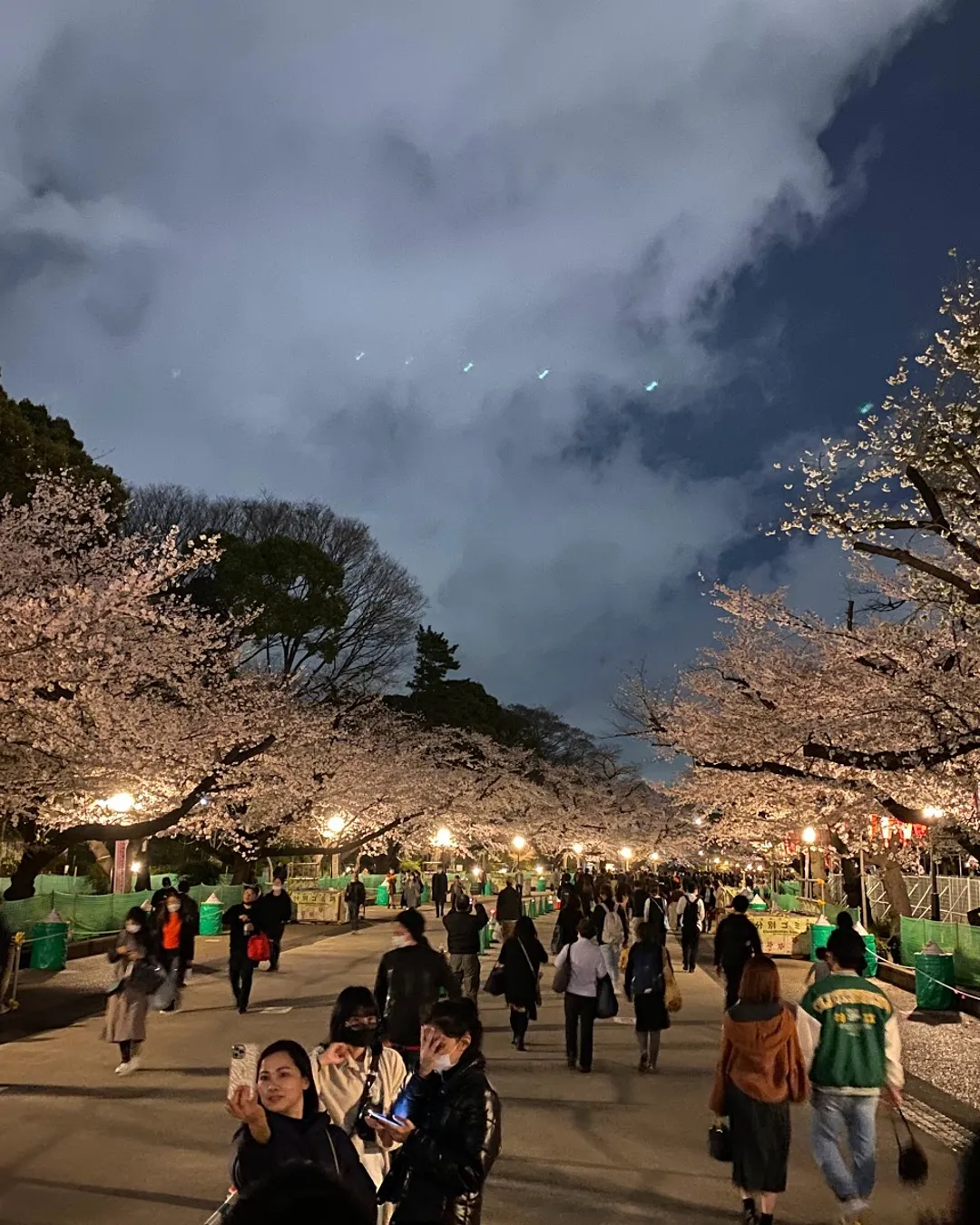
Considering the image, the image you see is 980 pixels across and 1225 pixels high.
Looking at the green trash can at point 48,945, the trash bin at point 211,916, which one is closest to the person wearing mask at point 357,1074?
the green trash can at point 48,945

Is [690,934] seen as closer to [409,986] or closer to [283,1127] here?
[409,986]

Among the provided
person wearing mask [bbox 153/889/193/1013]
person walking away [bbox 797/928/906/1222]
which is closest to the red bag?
person wearing mask [bbox 153/889/193/1013]

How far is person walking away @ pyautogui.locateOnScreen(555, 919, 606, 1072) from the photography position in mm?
11133

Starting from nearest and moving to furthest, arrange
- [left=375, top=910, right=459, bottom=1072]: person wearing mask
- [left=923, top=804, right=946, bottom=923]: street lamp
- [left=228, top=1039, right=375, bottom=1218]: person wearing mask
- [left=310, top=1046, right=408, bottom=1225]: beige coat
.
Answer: [left=228, top=1039, right=375, bottom=1218]: person wearing mask → [left=310, top=1046, right=408, bottom=1225]: beige coat → [left=375, top=910, right=459, bottom=1072]: person wearing mask → [left=923, top=804, right=946, bottom=923]: street lamp

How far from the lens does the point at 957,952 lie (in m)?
17.8

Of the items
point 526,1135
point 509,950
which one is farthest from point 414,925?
point 509,950

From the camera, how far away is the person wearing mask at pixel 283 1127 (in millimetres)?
3531

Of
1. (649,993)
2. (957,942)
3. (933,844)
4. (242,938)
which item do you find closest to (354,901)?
(933,844)

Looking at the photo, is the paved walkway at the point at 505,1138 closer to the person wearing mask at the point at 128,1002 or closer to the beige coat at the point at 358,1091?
the person wearing mask at the point at 128,1002

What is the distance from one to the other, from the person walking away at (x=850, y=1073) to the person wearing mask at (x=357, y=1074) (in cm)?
256

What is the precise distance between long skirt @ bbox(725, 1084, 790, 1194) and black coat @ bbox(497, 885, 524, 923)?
13.2 meters

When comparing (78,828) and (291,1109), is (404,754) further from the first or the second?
(291,1109)

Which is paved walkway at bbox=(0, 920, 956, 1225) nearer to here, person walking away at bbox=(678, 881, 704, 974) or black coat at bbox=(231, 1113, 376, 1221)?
black coat at bbox=(231, 1113, 376, 1221)

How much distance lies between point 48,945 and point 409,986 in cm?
1397
